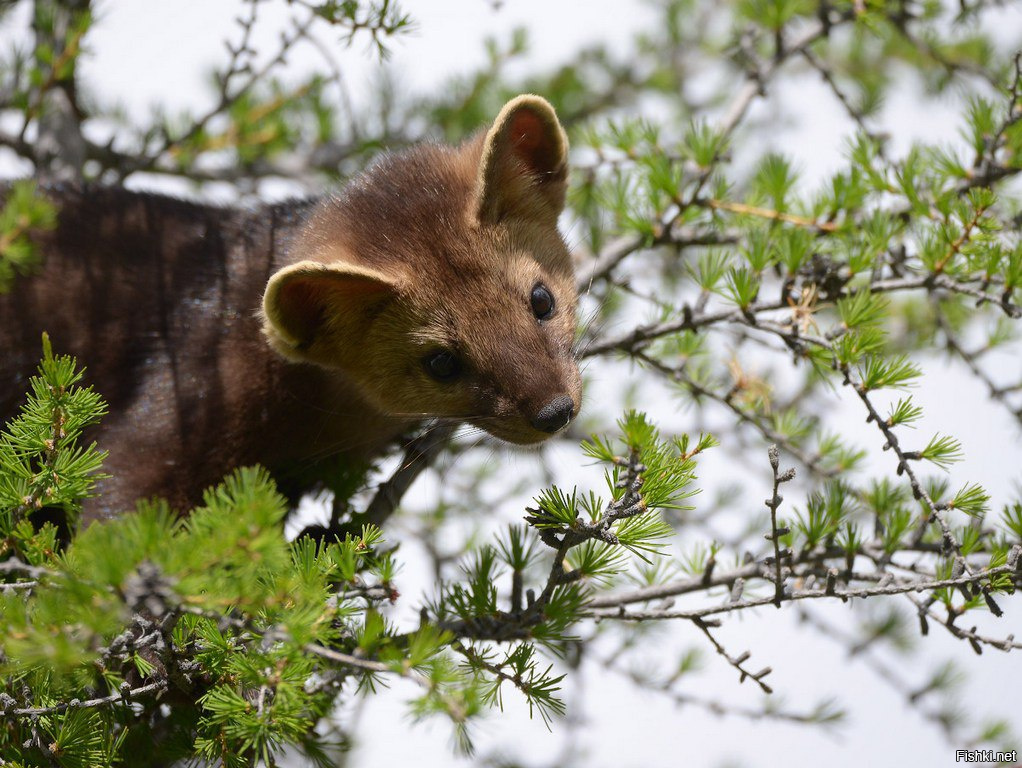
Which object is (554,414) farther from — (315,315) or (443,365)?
(315,315)

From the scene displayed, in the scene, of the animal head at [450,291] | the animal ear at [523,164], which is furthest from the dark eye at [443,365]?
the animal ear at [523,164]

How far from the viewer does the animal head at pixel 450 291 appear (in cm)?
302

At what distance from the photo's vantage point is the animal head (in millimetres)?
3020

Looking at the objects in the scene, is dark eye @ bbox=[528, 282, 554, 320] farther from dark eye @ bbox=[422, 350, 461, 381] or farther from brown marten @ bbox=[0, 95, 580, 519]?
dark eye @ bbox=[422, 350, 461, 381]

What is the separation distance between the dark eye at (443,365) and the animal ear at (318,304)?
0.25 meters

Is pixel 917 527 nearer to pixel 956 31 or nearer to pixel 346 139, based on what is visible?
pixel 956 31

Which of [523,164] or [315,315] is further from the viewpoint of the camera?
[523,164]

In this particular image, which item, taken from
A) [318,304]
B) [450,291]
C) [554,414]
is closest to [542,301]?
[450,291]

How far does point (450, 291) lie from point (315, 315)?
0.45m

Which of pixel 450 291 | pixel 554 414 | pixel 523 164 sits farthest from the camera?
pixel 523 164

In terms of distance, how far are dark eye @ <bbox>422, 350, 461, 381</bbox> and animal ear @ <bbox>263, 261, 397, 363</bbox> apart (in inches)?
9.7

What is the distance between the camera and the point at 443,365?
10.4ft

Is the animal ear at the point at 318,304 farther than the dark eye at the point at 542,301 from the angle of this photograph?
No

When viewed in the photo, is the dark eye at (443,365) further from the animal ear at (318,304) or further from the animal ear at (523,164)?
the animal ear at (523,164)
